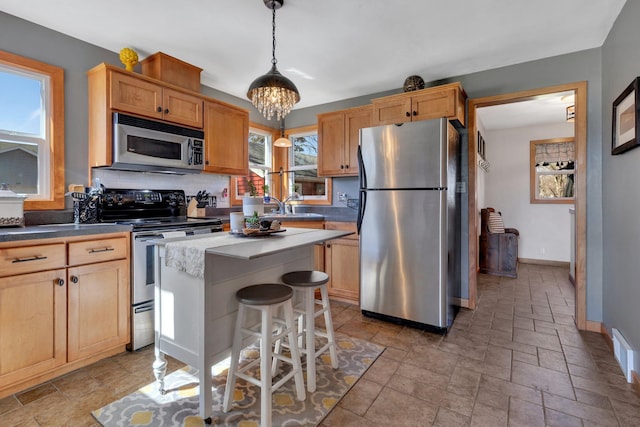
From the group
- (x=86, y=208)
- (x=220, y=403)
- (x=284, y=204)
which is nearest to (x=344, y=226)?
(x=284, y=204)

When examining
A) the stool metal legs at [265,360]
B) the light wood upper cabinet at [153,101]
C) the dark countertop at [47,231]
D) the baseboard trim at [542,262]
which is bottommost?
the baseboard trim at [542,262]

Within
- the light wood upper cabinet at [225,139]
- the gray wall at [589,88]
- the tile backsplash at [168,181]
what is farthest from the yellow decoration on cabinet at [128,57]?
the gray wall at [589,88]

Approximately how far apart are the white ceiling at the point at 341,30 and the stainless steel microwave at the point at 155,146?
28.4 inches

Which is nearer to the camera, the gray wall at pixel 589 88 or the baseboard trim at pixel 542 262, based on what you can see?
the gray wall at pixel 589 88

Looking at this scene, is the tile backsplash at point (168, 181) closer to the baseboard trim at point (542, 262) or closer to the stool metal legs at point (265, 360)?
the stool metal legs at point (265, 360)

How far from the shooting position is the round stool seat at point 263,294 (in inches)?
62.1

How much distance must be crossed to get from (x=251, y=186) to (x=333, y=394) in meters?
2.81

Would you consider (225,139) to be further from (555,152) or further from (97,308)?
(555,152)

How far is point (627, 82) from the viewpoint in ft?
6.88

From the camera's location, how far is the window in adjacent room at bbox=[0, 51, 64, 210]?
2.33 meters

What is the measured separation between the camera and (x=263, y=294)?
5.43 feet

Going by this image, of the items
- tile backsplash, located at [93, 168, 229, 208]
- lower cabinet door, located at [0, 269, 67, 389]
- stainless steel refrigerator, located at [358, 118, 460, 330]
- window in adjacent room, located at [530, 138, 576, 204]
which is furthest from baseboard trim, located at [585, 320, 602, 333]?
lower cabinet door, located at [0, 269, 67, 389]

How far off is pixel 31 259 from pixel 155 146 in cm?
131

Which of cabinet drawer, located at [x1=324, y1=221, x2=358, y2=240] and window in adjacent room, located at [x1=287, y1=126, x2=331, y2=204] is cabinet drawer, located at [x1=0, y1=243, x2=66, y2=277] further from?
window in adjacent room, located at [x1=287, y1=126, x2=331, y2=204]
